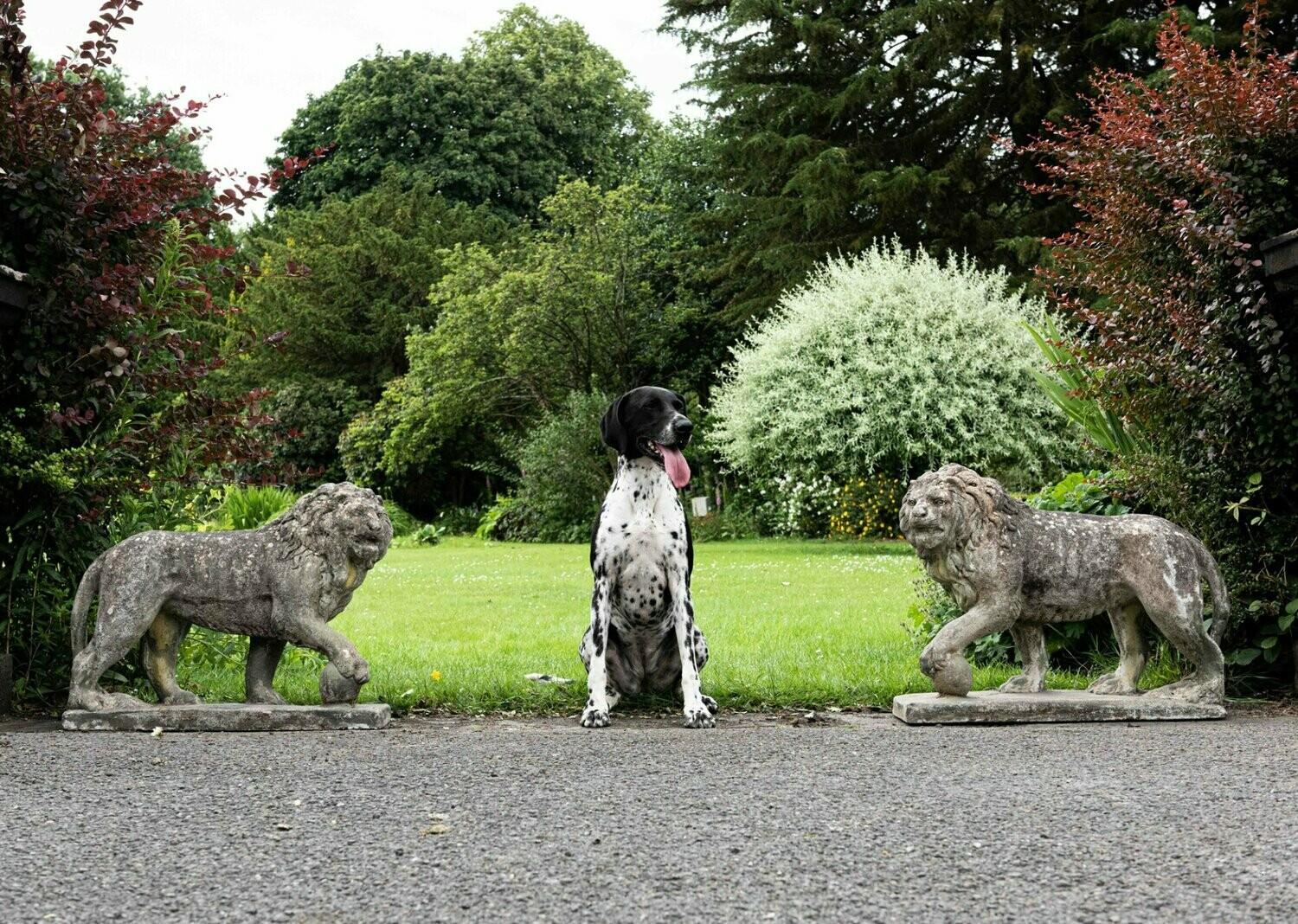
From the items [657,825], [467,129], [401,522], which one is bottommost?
[657,825]

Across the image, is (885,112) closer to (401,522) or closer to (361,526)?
(401,522)

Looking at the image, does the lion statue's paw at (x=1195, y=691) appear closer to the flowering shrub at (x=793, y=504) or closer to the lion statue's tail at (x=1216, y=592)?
the lion statue's tail at (x=1216, y=592)

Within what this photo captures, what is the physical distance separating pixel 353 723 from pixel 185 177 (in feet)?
9.36

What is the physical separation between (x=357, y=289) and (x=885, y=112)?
1590 centimetres

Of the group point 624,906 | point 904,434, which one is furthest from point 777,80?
point 624,906

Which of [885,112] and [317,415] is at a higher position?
[885,112]

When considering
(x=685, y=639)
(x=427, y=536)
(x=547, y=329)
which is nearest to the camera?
(x=685, y=639)

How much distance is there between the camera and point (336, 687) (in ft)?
17.8

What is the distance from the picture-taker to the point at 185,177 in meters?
6.00

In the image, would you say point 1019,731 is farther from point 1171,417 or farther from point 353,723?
point 353,723

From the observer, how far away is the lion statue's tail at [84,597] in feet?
17.8

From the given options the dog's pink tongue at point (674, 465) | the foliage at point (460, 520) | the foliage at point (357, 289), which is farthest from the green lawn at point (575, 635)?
the foliage at point (357, 289)

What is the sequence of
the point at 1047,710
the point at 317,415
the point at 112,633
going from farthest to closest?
the point at 317,415
the point at 1047,710
the point at 112,633

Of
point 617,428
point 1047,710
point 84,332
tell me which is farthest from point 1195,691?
point 84,332
